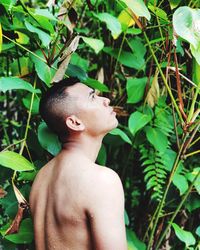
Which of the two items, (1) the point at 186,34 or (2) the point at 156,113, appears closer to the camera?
(1) the point at 186,34

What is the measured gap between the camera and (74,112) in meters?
1.27

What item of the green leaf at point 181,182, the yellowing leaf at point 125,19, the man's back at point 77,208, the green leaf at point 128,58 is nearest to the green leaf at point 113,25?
the yellowing leaf at point 125,19

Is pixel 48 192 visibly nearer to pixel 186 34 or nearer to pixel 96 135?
pixel 96 135

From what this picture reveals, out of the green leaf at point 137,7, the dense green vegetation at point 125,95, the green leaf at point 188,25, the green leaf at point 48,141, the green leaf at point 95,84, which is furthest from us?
the green leaf at point 95,84

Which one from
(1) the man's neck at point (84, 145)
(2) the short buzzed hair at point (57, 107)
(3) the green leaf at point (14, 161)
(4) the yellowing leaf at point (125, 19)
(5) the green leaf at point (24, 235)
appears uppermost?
(4) the yellowing leaf at point (125, 19)

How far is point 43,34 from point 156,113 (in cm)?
56

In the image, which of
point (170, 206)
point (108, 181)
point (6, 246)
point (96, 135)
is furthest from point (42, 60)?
point (170, 206)

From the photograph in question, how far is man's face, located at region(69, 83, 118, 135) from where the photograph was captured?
1.27m

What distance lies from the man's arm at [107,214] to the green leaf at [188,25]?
0.36 m

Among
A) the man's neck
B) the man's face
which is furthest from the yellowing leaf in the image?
the man's neck

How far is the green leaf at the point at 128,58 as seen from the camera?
173cm

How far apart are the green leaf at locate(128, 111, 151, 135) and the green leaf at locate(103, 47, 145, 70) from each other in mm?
185

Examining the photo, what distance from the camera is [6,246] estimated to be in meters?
1.51

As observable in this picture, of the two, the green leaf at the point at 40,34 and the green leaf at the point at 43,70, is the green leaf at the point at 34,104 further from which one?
the green leaf at the point at 40,34
